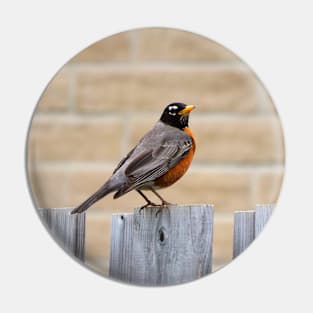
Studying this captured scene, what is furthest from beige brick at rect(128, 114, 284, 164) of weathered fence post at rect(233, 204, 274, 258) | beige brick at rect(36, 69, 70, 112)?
beige brick at rect(36, 69, 70, 112)

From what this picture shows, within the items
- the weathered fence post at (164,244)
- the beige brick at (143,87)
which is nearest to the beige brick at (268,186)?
the weathered fence post at (164,244)

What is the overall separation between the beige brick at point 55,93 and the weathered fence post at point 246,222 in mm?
573

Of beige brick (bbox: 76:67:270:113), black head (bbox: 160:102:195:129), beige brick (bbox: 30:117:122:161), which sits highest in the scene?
beige brick (bbox: 76:67:270:113)

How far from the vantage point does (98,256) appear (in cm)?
215

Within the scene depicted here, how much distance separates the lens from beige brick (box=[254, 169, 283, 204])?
218 centimetres

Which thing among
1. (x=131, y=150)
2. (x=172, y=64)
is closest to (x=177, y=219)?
(x=131, y=150)

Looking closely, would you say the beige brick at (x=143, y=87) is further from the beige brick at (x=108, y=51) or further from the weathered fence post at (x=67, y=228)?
the weathered fence post at (x=67, y=228)

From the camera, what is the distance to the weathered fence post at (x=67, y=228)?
2.12 metres

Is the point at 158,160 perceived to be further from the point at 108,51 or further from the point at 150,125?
the point at 108,51

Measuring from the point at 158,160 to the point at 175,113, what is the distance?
0.45ft

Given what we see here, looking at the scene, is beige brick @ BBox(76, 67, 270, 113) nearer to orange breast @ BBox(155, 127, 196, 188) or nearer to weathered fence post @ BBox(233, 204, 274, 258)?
orange breast @ BBox(155, 127, 196, 188)

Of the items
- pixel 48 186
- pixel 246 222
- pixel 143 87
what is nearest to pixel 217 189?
pixel 246 222

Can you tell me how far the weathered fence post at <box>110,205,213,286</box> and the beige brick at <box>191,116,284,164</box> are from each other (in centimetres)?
15

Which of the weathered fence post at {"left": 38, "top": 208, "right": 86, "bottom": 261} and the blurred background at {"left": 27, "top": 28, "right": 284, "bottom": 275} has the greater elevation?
the blurred background at {"left": 27, "top": 28, "right": 284, "bottom": 275}
